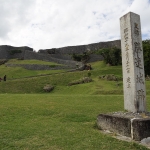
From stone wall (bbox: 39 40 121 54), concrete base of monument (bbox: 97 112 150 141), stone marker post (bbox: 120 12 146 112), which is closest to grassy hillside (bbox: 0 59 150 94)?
stone marker post (bbox: 120 12 146 112)

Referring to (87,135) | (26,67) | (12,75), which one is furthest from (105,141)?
(26,67)

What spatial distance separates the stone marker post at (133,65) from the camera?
6930 millimetres

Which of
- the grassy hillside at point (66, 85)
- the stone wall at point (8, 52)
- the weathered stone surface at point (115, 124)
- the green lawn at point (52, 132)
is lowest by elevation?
the green lawn at point (52, 132)

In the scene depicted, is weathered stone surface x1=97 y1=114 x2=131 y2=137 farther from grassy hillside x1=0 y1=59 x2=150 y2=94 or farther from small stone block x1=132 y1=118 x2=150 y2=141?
grassy hillside x1=0 y1=59 x2=150 y2=94

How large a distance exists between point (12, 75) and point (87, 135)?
31.6 meters

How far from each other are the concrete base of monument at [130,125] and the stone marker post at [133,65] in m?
0.49

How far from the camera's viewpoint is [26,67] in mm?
40062

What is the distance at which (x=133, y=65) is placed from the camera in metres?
6.91

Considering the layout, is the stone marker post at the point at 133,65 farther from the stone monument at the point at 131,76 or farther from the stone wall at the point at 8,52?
the stone wall at the point at 8,52

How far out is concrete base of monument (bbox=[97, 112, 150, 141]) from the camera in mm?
5784

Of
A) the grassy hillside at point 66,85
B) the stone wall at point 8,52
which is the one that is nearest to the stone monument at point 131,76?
the grassy hillside at point 66,85

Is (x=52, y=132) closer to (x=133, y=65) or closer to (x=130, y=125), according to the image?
(x=130, y=125)

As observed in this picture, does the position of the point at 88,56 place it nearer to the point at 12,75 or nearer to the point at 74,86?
the point at 12,75

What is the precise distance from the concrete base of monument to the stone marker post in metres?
0.49
